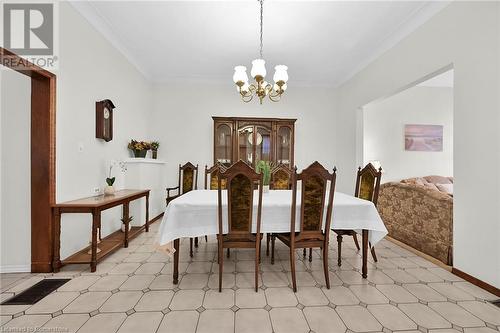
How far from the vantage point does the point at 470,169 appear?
222cm

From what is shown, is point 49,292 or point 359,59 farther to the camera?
point 359,59

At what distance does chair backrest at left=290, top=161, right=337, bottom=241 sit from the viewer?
6.44ft

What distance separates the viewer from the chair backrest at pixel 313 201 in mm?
1963

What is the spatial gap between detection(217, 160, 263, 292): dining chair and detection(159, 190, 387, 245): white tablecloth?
0.08 metres

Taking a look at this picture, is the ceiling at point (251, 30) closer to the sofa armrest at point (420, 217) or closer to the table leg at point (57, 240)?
the sofa armrest at point (420, 217)

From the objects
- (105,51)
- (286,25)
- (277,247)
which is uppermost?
(286,25)

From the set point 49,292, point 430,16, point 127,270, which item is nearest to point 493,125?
point 430,16

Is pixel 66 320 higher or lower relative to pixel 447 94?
lower

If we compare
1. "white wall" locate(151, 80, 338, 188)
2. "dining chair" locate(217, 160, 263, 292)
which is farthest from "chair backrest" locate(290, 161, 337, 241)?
"white wall" locate(151, 80, 338, 188)

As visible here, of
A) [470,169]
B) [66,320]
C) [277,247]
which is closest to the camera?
[66,320]

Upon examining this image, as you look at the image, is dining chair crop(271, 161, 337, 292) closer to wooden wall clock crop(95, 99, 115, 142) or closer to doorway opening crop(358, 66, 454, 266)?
wooden wall clock crop(95, 99, 115, 142)

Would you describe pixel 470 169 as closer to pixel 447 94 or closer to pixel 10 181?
pixel 447 94

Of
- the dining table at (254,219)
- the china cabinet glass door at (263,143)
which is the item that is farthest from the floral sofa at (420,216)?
the china cabinet glass door at (263,143)

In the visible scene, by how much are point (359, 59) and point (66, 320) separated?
15.2 ft
